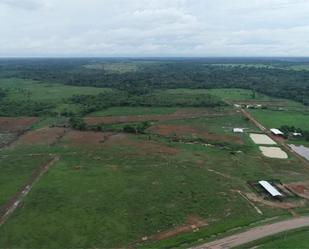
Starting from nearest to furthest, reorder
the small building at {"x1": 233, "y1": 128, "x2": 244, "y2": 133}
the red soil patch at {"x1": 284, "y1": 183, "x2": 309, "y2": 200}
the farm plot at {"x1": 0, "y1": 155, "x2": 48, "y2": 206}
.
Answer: the red soil patch at {"x1": 284, "y1": 183, "x2": 309, "y2": 200}
the farm plot at {"x1": 0, "y1": 155, "x2": 48, "y2": 206}
the small building at {"x1": 233, "y1": 128, "x2": 244, "y2": 133}

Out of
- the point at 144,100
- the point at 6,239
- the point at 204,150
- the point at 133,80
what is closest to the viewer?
the point at 6,239

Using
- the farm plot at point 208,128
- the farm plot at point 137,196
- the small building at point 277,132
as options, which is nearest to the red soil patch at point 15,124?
the farm plot at point 137,196

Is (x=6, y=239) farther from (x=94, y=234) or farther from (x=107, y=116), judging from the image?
(x=107, y=116)

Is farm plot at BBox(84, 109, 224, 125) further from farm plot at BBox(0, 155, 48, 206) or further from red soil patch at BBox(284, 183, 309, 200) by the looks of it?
red soil patch at BBox(284, 183, 309, 200)

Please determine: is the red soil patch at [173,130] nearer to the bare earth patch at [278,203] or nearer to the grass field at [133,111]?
the grass field at [133,111]

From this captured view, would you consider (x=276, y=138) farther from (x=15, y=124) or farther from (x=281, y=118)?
(x=15, y=124)

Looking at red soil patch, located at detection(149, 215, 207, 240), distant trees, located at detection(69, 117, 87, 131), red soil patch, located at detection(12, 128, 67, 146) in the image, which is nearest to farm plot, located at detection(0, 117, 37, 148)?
red soil patch, located at detection(12, 128, 67, 146)

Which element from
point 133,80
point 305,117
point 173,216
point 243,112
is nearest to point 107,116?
point 243,112
